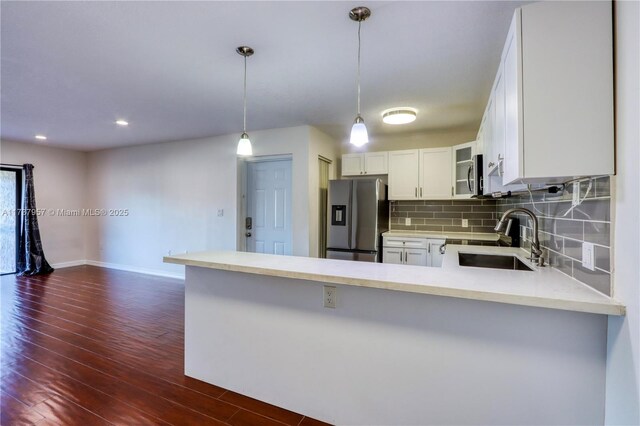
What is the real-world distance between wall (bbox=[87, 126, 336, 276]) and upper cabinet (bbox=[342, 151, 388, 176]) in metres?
0.34

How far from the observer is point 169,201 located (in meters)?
5.32

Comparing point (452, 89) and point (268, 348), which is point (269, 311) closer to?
point (268, 348)

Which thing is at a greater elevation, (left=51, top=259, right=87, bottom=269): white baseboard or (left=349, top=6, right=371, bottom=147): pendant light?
(left=349, top=6, right=371, bottom=147): pendant light

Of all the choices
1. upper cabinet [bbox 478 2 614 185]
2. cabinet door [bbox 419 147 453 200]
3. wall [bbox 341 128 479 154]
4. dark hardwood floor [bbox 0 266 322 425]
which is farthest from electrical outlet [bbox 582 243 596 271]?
wall [bbox 341 128 479 154]

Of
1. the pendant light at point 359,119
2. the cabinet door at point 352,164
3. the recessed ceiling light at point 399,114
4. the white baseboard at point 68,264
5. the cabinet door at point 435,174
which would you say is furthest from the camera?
the white baseboard at point 68,264

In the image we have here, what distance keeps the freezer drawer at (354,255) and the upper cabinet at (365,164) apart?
127 centimetres

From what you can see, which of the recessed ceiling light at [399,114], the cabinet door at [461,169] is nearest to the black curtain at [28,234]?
the recessed ceiling light at [399,114]

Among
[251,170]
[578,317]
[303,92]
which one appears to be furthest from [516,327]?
[251,170]

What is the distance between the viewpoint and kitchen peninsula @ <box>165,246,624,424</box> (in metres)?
1.28

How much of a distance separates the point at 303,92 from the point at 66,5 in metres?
1.79

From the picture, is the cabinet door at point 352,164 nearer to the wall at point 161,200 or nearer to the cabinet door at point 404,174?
the cabinet door at point 404,174

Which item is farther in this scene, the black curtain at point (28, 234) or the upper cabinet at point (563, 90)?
the black curtain at point (28, 234)

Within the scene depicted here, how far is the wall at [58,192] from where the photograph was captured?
554 centimetres

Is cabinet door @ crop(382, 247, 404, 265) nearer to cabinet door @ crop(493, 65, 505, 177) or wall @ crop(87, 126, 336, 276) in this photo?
wall @ crop(87, 126, 336, 276)
